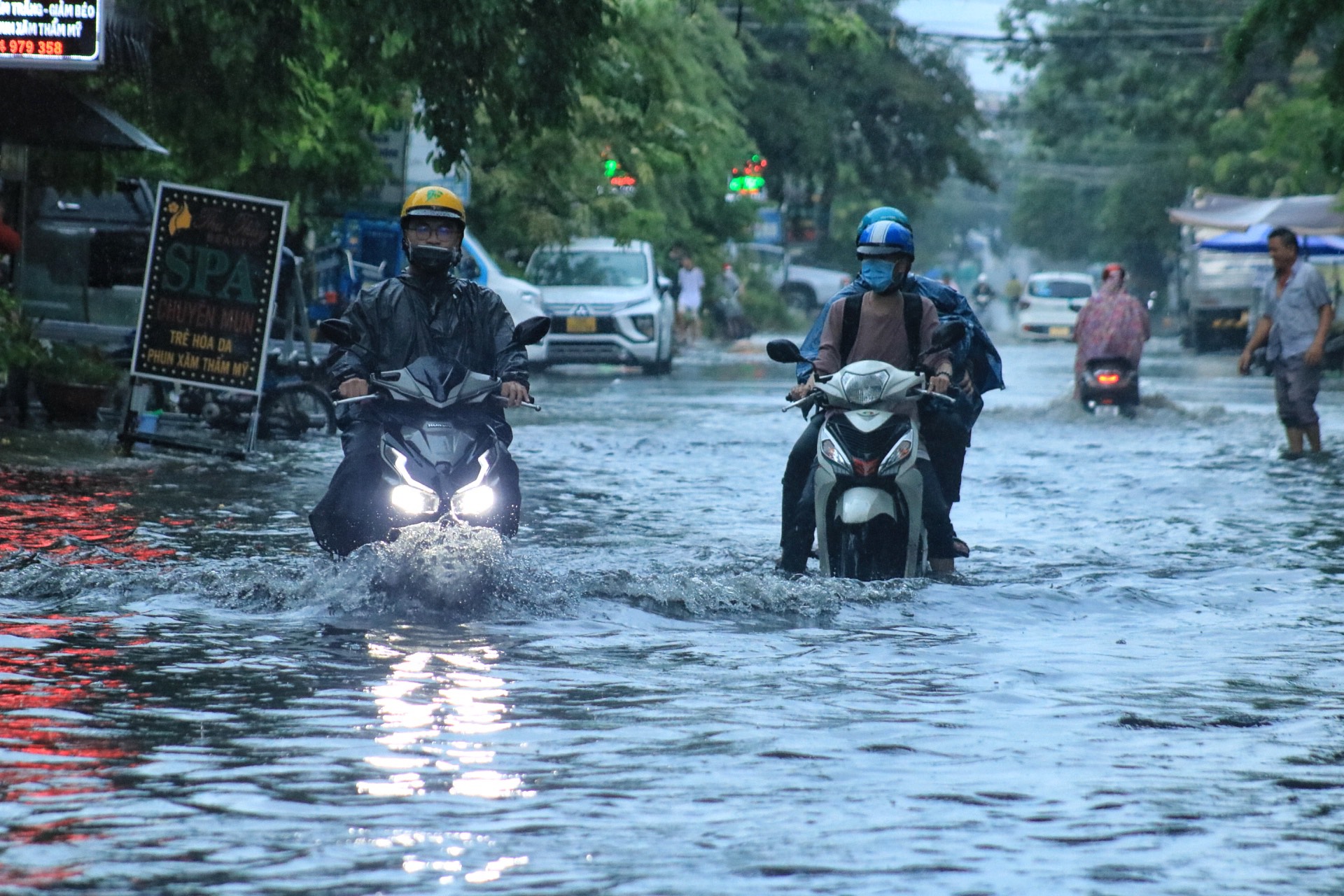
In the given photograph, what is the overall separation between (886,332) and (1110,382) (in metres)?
13.8

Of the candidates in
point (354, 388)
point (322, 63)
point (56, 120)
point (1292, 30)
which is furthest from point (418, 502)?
point (1292, 30)

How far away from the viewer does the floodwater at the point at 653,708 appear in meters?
4.93

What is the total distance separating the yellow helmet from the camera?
8594mm

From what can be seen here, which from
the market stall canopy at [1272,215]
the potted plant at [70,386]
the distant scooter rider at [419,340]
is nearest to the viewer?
the distant scooter rider at [419,340]

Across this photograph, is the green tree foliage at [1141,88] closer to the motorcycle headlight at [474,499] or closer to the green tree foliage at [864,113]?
the green tree foliage at [864,113]

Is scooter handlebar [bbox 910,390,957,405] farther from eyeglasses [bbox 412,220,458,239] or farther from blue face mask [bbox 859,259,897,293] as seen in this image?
eyeglasses [bbox 412,220,458,239]

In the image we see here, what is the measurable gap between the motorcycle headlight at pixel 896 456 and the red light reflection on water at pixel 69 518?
3228mm

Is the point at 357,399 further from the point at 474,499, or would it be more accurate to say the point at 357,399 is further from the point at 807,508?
the point at 807,508

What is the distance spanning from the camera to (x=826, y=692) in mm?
7105

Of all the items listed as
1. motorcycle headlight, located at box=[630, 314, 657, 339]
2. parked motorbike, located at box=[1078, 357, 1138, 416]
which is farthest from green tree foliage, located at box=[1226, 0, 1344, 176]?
motorcycle headlight, located at box=[630, 314, 657, 339]

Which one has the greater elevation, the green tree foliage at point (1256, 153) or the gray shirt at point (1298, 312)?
the green tree foliage at point (1256, 153)

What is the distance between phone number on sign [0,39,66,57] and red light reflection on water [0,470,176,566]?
2.87 meters

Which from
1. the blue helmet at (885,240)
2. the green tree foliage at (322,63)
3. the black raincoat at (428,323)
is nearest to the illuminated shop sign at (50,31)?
the green tree foliage at (322,63)

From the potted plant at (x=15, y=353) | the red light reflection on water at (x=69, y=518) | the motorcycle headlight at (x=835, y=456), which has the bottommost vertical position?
the red light reflection on water at (x=69, y=518)
